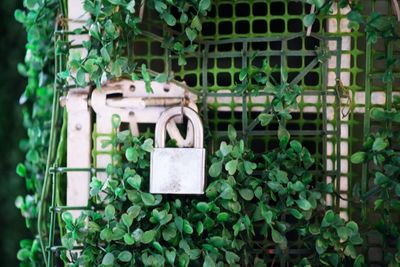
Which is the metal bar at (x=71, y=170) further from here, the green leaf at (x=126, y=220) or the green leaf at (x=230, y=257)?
the green leaf at (x=230, y=257)

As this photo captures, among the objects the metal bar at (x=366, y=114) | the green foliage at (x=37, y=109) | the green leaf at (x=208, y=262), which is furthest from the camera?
the green foliage at (x=37, y=109)

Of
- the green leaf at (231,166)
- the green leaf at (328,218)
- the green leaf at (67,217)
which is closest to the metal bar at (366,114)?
the green leaf at (328,218)

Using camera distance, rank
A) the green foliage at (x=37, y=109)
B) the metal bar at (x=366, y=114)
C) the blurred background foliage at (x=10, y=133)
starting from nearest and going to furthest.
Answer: the metal bar at (x=366, y=114), the green foliage at (x=37, y=109), the blurred background foliage at (x=10, y=133)

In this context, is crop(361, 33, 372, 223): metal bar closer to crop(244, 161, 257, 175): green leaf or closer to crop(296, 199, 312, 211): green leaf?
crop(296, 199, 312, 211): green leaf

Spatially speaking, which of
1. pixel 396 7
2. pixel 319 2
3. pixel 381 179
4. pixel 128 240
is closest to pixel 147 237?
pixel 128 240

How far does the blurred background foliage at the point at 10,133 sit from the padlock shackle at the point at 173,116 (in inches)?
40.3

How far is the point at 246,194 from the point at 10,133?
124cm

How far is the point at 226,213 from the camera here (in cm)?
156

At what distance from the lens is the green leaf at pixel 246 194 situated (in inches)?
61.6

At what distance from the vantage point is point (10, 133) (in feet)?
7.97

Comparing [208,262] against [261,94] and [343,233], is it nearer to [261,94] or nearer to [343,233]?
[343,233]

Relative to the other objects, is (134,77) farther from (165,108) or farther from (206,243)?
(206,243)

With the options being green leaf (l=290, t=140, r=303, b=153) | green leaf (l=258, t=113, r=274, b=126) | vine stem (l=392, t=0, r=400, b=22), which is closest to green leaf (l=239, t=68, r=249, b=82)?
green leaf (l=258, t=113, r=274, b=126)

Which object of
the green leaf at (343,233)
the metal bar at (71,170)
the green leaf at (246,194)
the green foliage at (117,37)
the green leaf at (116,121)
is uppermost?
the green foliage at (117,37)
